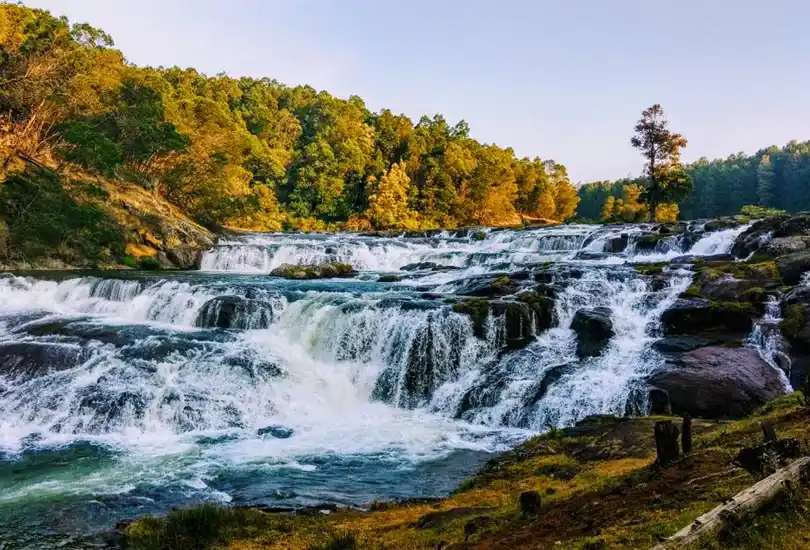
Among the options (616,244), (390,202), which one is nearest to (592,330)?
(616,244)

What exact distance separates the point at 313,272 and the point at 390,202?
109 feet

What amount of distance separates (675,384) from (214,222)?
3430 cm

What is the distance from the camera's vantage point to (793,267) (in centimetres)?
1551

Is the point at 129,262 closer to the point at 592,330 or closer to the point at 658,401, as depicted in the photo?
the point at 592,330

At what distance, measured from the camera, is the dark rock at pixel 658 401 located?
11.3m

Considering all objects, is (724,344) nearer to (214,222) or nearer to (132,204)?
(132,204)

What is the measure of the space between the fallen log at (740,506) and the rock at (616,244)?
856 inches

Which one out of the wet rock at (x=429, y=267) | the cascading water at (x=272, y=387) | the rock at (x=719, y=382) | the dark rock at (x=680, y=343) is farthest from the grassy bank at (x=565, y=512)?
the wet rock at (x=429, y=267)

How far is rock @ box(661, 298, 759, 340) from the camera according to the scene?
13453 mm

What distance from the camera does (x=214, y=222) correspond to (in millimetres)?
39562

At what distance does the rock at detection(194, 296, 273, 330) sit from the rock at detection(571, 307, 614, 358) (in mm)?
8855

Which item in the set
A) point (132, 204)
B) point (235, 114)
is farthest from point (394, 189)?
point (132, 204)

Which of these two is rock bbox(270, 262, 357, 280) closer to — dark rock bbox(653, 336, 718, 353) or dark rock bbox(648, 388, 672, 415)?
dark rock bbox(653, 336, 718, 353)

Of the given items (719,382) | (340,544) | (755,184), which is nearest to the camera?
(340,544)
